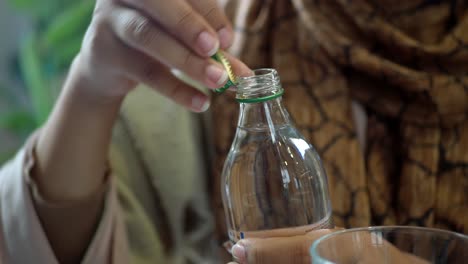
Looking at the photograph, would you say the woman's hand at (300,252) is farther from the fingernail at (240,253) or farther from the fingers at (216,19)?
the fingers at (216,19)

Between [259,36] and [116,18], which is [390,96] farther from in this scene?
[116,18]

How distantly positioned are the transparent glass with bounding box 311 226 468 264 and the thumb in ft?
0.12

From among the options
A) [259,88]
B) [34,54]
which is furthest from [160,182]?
[34,54]

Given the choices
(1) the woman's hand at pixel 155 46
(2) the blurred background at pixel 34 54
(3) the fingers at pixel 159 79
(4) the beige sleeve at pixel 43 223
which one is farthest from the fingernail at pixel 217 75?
(2) the blurred background at pixel 34 54

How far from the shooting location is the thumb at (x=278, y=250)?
361mm

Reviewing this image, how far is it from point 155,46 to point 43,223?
12.5 inches

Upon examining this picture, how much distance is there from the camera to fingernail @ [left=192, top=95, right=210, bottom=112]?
57 cm

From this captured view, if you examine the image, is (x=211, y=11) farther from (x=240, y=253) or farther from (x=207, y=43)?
(x=240, y=253)

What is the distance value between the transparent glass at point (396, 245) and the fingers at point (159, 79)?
27cm

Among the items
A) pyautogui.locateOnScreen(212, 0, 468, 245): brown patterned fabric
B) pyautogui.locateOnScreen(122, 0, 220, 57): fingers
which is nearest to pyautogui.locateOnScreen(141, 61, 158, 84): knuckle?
pyautogui.locateOnScreen(122, 0, 220, 57): fingers

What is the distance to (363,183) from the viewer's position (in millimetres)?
757

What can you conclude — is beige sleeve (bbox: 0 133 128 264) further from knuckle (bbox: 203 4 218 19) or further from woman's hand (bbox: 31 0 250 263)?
knuckle (bbox: 203 4 218 19)

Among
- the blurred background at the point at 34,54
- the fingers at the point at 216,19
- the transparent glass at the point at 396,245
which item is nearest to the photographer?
the transparent glass at the point at 396,245

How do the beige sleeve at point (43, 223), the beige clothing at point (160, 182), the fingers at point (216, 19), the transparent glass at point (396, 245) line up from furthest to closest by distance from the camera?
the beige clothing at point (160, 182) < the beige sleeve at point (43, 223) < the fingers at point (216, 19) < the transparent glass at point (396, 245)
